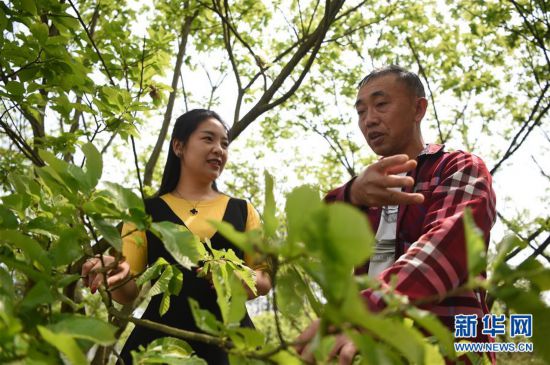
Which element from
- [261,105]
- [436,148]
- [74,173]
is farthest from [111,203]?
[261,105]

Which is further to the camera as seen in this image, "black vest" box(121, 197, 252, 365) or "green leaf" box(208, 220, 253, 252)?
"black vest" box(121, 197, 252, 365)

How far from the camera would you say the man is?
0.96m

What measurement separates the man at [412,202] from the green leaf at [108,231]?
0.34m

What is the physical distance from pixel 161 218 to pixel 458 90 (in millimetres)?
5679

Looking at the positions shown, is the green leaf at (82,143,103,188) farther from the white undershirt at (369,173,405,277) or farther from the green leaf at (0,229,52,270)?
the white undershirt at (369,173,405,277)

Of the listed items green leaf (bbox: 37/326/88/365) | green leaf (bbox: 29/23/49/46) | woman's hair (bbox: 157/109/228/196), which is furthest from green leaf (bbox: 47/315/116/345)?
woman's hair (bbox: 157/109/228/196)

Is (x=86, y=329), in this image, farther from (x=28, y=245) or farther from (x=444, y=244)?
(x=444, y=244)

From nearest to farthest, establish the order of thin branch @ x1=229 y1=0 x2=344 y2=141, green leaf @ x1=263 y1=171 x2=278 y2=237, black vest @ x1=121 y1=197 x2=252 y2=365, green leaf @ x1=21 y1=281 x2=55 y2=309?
green leaf @ x1=263 y1=171 x2=278 y2=237 < green leaf @ x1=21 y1=281 x2=55 y2=309 < black vest @ x1=121 y1=197 x2=252 y2=365 < thin branch @ x1=229 y1=0 x2=344 y2=141

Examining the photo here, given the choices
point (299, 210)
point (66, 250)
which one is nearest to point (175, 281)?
point (66, 250)

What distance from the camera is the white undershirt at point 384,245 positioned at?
1.48 m

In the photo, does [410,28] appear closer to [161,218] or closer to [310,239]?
[161,218]

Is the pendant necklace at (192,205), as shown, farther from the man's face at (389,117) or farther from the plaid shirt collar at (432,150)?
the plaid shirt collar at (432,150)

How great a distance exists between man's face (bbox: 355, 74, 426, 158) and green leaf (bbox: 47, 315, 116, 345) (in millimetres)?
1282

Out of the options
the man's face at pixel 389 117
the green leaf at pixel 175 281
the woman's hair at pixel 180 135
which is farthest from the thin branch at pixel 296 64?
the green leaf at pixel 175 281
